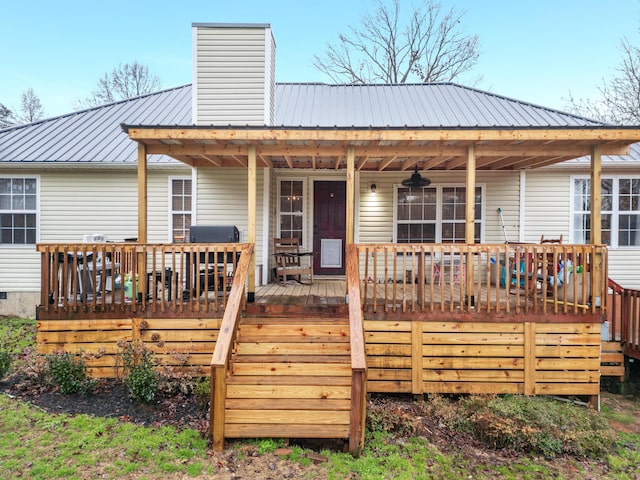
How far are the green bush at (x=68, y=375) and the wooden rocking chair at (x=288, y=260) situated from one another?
3203mm

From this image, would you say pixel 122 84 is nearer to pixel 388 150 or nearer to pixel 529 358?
pixel 388 150

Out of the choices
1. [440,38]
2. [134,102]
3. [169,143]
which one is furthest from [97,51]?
[169,143]

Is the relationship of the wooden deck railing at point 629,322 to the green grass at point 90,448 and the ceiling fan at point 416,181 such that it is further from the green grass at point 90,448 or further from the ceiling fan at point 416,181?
the green grass at point 90,448

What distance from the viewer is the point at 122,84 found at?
1866 cm

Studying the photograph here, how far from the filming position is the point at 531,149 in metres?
5.26

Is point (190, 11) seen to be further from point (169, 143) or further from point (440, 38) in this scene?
point (169, 143)

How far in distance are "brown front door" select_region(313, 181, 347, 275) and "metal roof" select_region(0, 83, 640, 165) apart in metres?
1.52

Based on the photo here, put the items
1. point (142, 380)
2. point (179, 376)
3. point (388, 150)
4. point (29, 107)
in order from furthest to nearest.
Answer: point (29, 107) → point (388, 150) → point (179, 376) → point (142, 380)

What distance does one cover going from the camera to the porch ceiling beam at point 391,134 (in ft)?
15.4

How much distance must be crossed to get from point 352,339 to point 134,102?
32.3 ft

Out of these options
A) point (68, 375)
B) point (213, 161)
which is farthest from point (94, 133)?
point (68, 375)

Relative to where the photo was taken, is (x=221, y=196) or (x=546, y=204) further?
(x=546, y=204)

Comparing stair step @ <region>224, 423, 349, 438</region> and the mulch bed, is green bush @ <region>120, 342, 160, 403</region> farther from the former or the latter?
stair step @ <region>224, 423, 349, 438</region>

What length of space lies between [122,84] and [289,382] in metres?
20.2
